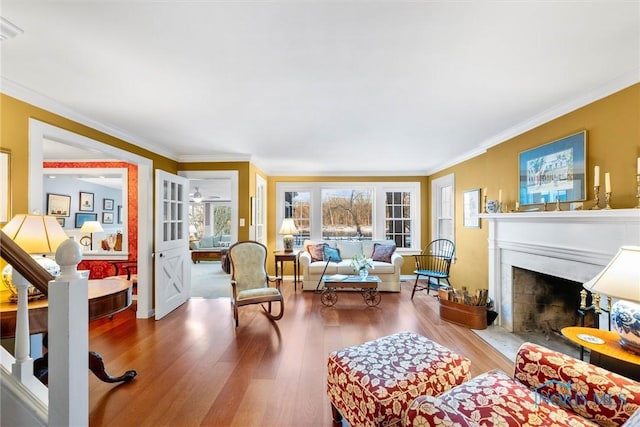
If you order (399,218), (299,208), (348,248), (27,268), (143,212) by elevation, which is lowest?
(348,248)

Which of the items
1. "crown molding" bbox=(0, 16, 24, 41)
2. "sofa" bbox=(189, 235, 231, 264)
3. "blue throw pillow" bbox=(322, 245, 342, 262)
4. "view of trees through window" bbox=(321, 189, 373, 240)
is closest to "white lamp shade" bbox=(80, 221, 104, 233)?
"crown molding" bbox=(0, 16, 24, 41)

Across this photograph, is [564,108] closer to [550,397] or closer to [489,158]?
[489,158]

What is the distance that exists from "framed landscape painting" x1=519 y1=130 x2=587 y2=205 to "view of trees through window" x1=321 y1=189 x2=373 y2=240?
10.8ft

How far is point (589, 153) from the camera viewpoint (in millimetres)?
2344

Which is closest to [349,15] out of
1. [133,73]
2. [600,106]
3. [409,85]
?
[409,85]

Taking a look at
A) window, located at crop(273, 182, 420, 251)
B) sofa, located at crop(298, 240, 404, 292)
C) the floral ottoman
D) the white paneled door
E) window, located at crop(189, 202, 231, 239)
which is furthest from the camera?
window, located at crop(189, 202, 231, 239)

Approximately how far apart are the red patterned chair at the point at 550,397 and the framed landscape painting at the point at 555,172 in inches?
66.7

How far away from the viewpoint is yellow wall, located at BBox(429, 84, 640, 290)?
2039 millimetres

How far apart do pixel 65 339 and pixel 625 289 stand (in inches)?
97.7

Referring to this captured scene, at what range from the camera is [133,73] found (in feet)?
6.39

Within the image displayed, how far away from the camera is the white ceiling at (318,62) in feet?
4.55

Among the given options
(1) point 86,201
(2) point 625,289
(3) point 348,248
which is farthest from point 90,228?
(2) point 625,289

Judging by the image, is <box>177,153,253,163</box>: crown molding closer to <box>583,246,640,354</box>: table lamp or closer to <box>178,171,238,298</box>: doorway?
<box>178,171,238,298</box>: doorway

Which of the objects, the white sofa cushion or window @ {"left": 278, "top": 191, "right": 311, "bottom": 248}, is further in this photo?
window @ {"left": 278, "top": 191, "right": 311, "bottom": 248}
